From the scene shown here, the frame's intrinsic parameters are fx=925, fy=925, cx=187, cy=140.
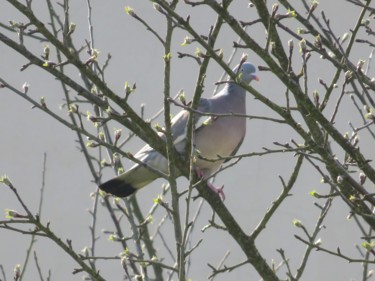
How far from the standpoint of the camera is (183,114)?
489cm

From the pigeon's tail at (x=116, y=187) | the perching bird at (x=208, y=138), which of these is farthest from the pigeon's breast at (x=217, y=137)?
the pigeon's tail at (x=116, y=187)

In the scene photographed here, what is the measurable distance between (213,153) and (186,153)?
1563 millimetres

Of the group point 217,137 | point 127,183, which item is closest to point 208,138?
point 217,137

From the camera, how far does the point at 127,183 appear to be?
4488mm

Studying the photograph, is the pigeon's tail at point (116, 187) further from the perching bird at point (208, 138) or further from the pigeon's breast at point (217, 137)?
the pigeon's breast at point (217, 137)

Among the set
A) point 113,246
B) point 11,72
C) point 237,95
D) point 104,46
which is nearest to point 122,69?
point 104,46

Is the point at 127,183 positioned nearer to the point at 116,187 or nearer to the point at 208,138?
the point at 116,187

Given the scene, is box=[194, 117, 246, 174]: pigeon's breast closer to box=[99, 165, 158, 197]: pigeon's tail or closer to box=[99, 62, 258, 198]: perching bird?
box=[99, 62, 258, 198]: perching bird

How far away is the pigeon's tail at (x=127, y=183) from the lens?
438 cm

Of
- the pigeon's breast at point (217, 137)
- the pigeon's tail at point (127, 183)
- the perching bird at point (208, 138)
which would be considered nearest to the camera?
the pigeon's tail at point (127, 183)

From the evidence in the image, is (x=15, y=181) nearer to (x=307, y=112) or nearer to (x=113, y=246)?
(x=113, y=246)

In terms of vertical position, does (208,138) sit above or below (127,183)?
above

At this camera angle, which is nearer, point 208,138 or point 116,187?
point 116,187

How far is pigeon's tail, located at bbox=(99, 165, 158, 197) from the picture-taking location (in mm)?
4375
